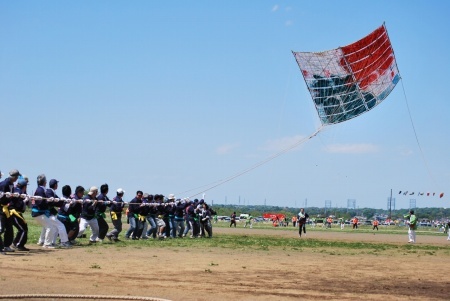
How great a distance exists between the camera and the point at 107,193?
1071 inches

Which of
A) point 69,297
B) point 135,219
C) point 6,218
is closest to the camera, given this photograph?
point 69,297

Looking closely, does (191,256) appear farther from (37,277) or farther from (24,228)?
(37,277)

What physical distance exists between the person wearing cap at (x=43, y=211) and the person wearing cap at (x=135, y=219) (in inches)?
277

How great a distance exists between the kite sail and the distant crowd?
8666 millimetres

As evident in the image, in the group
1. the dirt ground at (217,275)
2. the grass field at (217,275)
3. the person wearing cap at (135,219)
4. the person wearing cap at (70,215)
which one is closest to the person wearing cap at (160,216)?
the person wearing cap at (135,219)

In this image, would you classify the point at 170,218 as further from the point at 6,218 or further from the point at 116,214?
the point at 6,218

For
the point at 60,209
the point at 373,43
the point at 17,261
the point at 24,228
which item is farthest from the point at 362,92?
the point at 17,261

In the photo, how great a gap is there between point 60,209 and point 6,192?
434cm

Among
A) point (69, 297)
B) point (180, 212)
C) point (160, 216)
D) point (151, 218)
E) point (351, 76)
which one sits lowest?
point (69, 297)

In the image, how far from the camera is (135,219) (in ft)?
98.1

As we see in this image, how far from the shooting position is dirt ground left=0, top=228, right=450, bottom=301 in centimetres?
1230

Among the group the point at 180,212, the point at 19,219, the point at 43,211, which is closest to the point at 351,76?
the point at 180,212

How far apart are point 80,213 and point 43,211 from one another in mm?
2797

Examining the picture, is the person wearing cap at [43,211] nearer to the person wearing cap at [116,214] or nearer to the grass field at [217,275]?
the grass field at [217,275]
